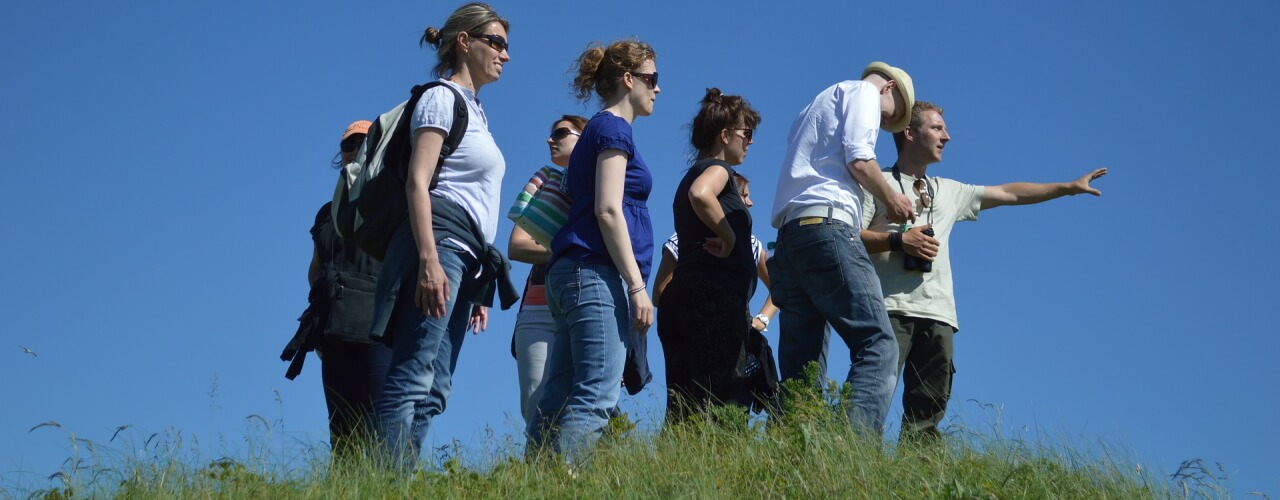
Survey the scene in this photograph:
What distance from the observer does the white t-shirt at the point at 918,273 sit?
5.84 meters

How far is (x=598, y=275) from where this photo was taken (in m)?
4.65

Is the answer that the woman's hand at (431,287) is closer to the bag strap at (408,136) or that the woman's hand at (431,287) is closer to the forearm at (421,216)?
the forearm at (421,216)

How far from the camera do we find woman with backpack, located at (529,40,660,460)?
14.9ft

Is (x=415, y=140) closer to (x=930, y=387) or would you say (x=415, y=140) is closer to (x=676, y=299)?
(x=676, y=299)

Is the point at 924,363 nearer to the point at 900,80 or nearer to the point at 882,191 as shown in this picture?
the point at 882,191

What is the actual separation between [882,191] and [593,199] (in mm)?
1173

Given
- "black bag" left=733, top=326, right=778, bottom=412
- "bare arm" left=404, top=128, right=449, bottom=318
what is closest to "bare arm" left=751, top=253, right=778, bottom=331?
"black bag" left=733, top=326, right=778, bottom=412

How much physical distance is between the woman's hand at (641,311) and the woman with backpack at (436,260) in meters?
0.49

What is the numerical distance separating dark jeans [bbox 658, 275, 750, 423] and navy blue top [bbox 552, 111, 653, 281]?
1.76 ft

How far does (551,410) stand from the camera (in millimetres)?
4762

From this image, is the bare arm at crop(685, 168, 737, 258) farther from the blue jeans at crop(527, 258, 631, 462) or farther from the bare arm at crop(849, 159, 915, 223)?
the blue jeans at crop(527, 258, 631, 462)

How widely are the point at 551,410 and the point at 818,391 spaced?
3.18ft

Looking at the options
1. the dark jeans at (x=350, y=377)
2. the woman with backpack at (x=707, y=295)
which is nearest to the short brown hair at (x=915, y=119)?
the woman with backpack at (x=707, y=295)

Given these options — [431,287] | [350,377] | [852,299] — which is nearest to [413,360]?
[431,287]
